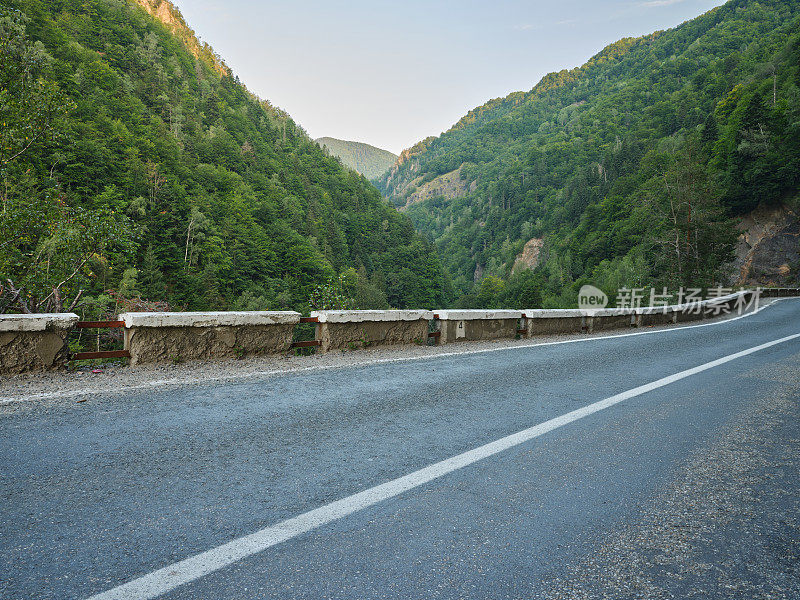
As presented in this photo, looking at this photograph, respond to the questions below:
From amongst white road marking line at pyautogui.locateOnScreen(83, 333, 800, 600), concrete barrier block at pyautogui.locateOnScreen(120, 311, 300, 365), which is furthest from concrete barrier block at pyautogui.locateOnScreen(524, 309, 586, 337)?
white road marking line at pyautogui.locateOnScreen(83, 333, 800, 600)

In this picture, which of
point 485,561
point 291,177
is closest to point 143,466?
point 485,561

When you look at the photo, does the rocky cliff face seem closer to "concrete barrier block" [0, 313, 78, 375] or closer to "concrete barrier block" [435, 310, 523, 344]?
"concrete barrier block" [435, 310, 523, 344]

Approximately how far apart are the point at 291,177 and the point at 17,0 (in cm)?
5846

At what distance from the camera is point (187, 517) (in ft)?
7.22

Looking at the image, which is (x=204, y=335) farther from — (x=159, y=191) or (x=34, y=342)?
(x=159, y=191)

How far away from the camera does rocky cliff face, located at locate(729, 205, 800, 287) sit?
149ft

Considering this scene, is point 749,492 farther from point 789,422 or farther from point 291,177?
point 291,177

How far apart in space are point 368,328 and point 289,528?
5847 millimetres

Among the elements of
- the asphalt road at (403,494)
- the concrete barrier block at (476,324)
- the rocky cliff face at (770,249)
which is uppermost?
the rocky cliff face at (770,249)

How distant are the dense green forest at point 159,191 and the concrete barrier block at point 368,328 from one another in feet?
12.6

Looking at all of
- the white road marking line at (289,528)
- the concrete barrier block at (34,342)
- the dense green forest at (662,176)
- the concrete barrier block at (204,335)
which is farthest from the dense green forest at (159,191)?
the dense green forest at (662,176)

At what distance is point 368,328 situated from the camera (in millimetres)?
7930

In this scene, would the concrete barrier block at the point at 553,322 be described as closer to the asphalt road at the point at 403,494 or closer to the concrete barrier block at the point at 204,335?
the asphalt road at the point at 403,494

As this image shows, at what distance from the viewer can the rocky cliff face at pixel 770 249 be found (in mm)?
45469
